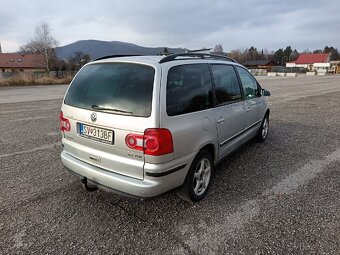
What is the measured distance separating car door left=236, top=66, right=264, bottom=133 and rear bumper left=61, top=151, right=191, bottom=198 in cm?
213

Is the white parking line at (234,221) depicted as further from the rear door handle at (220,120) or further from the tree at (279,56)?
the tree at (279,56)

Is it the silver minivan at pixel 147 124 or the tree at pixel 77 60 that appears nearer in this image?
the silver minivan at pixel 147 124

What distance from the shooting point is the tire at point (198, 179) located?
9.99 ft

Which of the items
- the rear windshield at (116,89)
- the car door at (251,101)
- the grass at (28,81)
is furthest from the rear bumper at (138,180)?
the grass at (28,81)

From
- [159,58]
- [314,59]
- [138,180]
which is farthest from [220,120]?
[314,59]

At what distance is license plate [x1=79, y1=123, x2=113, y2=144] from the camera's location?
2.75 m

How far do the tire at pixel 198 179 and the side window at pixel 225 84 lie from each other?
2.64 feet

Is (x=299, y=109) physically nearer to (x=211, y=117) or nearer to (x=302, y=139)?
(x=302, y=139)

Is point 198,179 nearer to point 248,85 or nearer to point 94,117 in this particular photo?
point 94,117

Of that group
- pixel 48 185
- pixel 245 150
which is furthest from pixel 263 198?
pixel 48 185

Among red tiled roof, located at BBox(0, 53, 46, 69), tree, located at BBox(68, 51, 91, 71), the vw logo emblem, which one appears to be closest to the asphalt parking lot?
the vw logo emblem

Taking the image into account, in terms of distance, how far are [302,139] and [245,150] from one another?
73.4 inches

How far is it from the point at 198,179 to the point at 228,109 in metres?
1.13

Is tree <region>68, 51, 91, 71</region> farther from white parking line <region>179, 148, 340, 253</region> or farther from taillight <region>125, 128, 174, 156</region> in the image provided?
taillight <region>125, 128, 174, 156</region>
